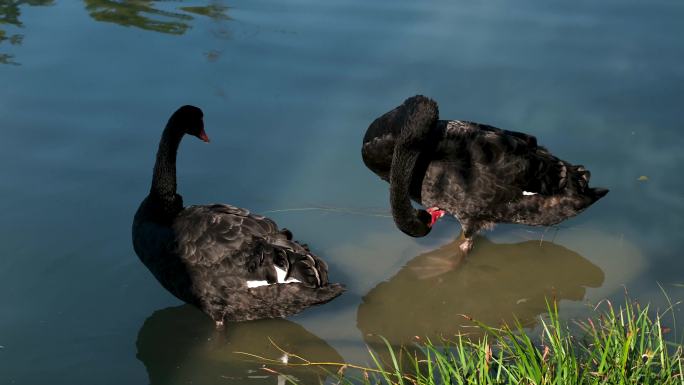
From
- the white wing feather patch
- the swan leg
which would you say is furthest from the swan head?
the swan leg

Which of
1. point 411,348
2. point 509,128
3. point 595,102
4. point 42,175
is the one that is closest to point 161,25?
point 42,175

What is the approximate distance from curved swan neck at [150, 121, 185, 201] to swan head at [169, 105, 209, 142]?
0.09ft

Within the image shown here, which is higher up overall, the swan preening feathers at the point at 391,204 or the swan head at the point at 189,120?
the swan head at the point at 189,120

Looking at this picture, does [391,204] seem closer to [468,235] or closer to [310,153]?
[468,235]

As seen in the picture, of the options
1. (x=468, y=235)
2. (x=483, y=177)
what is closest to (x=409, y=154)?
Answer: (x=483, y=177)

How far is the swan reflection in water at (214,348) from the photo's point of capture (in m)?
4.29

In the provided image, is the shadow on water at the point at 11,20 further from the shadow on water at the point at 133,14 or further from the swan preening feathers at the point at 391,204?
the swan preening feathers at the point at 391,204

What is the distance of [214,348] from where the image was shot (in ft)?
14.8

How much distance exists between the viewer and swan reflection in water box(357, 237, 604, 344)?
4.75m

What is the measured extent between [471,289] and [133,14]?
429 cm

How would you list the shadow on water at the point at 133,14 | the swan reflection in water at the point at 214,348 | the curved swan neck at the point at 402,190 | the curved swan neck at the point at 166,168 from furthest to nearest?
1. the shadow on water at the point at 133,14
2. the curved swan neck at the point at 402,190
3. the curved swan neck at the point at 166,168
4. the swan reflection in water at the point at 214,348

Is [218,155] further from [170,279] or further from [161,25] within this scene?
[161,25]

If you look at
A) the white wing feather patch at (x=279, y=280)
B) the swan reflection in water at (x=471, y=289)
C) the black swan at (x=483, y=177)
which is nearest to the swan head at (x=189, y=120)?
the white wing feather patch at (x=279, y=280)

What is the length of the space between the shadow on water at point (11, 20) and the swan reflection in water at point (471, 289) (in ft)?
12.5
